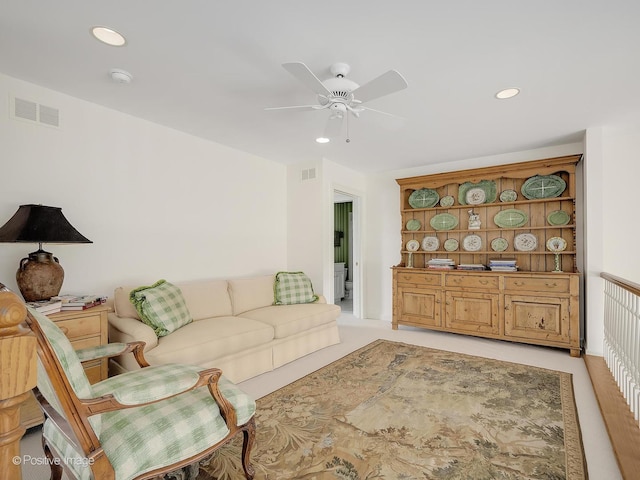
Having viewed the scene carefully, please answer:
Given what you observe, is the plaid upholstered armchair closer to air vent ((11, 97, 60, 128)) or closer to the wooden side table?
the wooden side table

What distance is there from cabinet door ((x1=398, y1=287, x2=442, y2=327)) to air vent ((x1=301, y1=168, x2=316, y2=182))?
2.02m

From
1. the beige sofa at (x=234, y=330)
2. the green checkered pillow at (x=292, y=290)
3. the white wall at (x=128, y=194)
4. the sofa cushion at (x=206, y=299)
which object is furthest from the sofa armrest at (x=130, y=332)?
the green checkered pillow at (x=292, y=290)

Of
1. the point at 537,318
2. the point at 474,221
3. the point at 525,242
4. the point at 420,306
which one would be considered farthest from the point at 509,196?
the point at 420,306

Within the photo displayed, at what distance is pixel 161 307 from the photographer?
109 inches

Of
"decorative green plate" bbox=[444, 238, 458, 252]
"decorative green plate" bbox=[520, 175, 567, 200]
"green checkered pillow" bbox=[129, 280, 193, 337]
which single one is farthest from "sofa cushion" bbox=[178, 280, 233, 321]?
"decorative green plate" bbox=[520, 175, 567, 200]

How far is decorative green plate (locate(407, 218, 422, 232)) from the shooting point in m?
4.99

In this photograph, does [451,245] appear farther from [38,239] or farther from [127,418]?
[38,239]

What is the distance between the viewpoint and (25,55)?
2191 millimetres

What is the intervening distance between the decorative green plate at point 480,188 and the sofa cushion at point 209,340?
321 cm

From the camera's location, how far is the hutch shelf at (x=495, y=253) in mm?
3756

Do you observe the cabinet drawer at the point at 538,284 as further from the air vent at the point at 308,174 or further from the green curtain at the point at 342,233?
the green curtain at the point at 342,233

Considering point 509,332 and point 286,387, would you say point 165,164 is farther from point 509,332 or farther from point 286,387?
point 509,332

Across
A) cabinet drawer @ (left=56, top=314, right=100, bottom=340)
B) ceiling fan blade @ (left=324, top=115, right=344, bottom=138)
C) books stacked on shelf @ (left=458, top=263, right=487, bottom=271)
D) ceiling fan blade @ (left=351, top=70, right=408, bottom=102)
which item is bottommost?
cabinet drawer @ (left=56, top=314, right=100, bottom=340)

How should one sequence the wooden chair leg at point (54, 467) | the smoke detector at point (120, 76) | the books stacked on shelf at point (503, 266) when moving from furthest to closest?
the books stacked on shelf at point (503, 266) → the smoke detector at point (120, 76) → the wooden chair leg at point (54, 467)
